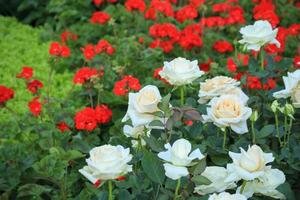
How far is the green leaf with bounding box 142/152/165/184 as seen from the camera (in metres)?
2.15

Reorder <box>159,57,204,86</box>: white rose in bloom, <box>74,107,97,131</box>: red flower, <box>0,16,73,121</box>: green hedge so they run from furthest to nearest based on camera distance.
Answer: <box>0,16,73,121</box>: green hedge < <box>74,107,97,131</box>: red flower < <box>159,57,204,86</box>: white rose in bloom

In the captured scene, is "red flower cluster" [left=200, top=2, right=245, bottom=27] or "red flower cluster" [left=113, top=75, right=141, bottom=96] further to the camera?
"red flower cluster" [left=200, top=2, right=245, bottom=27]

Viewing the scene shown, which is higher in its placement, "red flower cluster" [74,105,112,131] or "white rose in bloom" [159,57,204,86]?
"white rose in bloom" [159,57,204,86]

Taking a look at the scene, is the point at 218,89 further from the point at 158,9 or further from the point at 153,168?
the point at 158,9

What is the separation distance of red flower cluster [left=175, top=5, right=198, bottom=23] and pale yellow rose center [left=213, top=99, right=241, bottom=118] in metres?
2.59

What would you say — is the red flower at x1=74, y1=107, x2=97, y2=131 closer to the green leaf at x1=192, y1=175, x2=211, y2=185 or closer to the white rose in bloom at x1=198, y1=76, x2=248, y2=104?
the white rose in bloom at x1=198, y1=76, x2=248, y2=104

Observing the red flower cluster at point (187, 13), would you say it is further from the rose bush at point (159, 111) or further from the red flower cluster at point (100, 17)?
the red flower cluster at point (100, 17)

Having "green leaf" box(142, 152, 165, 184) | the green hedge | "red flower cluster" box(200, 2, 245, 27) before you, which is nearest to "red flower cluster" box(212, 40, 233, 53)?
"red flower cluster" box(200, 2, 245, 27)

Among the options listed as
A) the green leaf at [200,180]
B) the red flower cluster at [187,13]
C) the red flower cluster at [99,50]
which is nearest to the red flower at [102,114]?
the red flower cluster at [99,50]

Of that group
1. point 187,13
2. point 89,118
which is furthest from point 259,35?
point 187,13

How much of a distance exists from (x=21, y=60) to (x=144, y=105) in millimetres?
2618

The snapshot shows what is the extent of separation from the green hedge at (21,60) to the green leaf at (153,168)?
193 centimetres

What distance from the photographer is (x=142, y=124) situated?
231 cm

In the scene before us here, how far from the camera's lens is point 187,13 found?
16.0 feet
